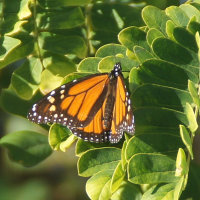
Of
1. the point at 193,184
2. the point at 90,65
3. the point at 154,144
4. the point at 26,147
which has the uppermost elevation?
the point at 90,65

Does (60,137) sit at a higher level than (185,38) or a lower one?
lower

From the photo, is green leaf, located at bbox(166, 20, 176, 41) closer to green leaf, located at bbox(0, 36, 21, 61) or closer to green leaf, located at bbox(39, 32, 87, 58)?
green leaf, located at bbox(39, 32, 87, 58)

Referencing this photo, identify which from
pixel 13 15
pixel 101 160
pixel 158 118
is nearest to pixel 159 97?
pixel 158 118

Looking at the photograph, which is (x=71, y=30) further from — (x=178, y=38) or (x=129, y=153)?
(x=129, y=153)

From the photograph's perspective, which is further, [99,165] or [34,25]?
[34,25]

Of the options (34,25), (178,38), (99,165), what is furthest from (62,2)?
(99,165)

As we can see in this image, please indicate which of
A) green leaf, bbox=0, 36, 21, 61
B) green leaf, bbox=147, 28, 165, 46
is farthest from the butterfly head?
green leaf, bbox=0, 36, 21, 61

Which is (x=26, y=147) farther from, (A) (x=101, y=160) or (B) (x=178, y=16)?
(B) (x=178, y=16)

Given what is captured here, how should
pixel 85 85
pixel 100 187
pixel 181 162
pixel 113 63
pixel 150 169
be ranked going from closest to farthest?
pixel 181 162 < pixel 150 169 < pixel 100 187 < pixel 113 63 < pixel 85 85
